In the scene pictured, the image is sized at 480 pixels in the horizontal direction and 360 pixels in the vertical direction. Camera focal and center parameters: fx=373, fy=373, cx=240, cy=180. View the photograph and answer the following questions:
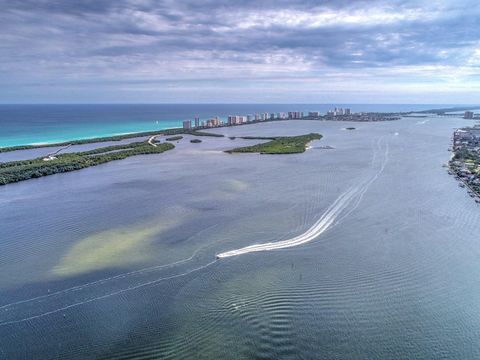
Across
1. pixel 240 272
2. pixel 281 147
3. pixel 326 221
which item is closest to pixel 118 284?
pixel 240 272

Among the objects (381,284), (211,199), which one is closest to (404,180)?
(211,199)

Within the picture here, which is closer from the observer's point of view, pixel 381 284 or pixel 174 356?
pixel 174 356

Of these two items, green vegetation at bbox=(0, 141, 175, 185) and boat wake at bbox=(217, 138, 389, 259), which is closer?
boat wake at bbox=(217, 138, 389, 259)

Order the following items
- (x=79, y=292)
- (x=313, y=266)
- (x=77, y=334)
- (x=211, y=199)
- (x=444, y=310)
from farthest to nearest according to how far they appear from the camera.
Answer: (x=211, y=199), (x=313, y=266), (x=79, y=292), (x=444, y=310), (x=77, y=334)

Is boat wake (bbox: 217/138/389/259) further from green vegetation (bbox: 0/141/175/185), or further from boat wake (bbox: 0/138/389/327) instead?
green vegetation (bbox: 0/141/175/185)

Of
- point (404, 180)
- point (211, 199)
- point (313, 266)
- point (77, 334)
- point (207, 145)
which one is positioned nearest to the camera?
point (77, 334)

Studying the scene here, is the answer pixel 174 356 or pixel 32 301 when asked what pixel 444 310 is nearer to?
pixel 174 356

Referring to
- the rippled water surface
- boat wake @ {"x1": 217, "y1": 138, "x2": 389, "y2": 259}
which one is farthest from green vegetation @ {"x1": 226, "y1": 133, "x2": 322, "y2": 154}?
the rippled water surface
